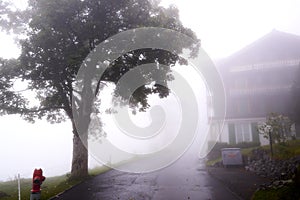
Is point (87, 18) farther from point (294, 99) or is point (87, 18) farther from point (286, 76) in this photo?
point (286, 76)

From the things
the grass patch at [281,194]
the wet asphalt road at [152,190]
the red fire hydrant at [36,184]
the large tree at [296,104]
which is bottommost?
the wet asphalt road at [152,190]

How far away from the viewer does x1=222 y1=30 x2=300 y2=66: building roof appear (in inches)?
1391

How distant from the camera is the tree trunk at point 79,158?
56.1ft

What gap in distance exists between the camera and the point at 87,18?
52.9ft

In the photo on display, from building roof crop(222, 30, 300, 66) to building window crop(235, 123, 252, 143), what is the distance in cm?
948

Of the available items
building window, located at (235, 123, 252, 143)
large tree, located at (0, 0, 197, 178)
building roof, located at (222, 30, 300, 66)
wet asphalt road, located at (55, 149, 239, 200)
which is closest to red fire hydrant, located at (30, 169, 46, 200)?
wet asphalt road, located at (55, 149, 239, 200)

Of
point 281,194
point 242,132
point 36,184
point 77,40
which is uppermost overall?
point 77,40

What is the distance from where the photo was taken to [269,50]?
118 feet

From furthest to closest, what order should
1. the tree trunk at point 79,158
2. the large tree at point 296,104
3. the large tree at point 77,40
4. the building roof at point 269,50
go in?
the building roof at point 269,50 < the large tree at point 296,104 < the tree trunk at point 79,158 < the large tree at point 77,40

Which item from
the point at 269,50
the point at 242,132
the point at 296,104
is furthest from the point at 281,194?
the point at 269,50

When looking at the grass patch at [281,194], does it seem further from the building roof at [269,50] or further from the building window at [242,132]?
the building roof at [269,50]

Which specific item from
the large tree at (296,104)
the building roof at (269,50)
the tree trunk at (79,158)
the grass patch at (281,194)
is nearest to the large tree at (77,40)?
the tree trunk at (79,158)

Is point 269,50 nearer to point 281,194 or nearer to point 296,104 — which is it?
point 296,104

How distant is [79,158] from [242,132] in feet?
67.8
